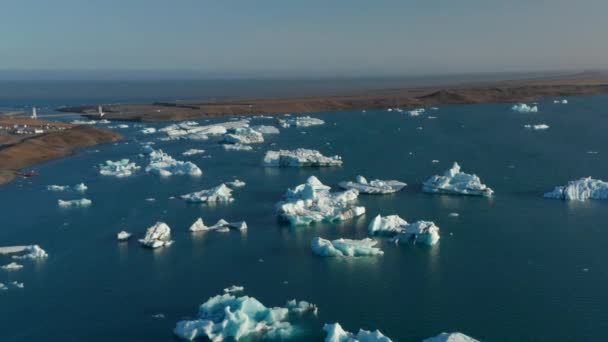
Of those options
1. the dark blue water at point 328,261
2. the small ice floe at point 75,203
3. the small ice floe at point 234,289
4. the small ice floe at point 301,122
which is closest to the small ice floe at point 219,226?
the dark blue water at point 328,261

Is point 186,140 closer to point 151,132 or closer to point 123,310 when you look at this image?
point 151,132

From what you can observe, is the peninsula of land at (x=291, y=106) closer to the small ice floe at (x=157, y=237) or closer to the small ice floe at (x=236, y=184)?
the small ice floe at (x=236, y=184)

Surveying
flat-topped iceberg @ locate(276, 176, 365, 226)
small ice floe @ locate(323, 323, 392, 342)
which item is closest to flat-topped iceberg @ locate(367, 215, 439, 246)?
flat-topped iceberg @ locate(276, 176, 365, 226)

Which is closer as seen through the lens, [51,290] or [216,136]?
[51,290]

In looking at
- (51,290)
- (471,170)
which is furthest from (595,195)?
(51,290)

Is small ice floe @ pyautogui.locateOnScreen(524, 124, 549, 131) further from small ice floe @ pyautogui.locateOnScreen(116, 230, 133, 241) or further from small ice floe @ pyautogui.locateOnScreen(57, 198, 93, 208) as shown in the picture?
small ice floe @ pyautogui.locateOnScreen(116, 230, 133, 241)

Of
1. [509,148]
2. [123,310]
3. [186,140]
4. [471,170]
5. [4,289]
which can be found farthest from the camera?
[186,140]

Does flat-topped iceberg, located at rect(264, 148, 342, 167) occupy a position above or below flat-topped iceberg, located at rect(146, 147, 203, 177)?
above
